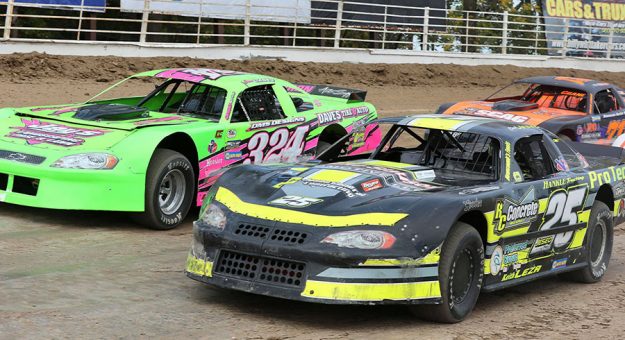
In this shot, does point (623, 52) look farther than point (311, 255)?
Yes

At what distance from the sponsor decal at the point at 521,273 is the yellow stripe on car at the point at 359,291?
1107 millimetres

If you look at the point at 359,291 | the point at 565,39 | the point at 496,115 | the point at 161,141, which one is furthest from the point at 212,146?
the point at 565,39

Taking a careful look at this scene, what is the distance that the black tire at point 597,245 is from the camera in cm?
840

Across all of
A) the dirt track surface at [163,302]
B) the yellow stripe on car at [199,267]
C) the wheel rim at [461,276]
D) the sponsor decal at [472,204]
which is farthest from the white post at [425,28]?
the yellow stripe on car at [199,267]

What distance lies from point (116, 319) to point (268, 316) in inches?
37.0

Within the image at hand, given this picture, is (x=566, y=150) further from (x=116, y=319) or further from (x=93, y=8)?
(x=93, y=8)

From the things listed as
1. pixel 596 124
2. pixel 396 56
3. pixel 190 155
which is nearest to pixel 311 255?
pixel 190 155

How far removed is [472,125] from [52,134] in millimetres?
3871

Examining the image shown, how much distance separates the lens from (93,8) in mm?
22891

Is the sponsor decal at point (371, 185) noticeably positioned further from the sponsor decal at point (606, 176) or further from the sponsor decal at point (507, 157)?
the sponsor decal at point (606, 176)

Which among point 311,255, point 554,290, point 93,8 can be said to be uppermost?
point 93,8

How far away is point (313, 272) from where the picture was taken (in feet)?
21.0

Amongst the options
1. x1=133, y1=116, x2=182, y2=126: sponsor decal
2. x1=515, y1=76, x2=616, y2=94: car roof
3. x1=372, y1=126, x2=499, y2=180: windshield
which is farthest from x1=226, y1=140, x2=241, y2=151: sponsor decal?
x1=515, y1=76, x2=616, y2=94: car roof

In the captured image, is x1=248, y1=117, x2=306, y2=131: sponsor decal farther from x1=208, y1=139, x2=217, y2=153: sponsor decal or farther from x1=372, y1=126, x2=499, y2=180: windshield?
x1=372, y1=126, x2=499, y2=180: windshield
